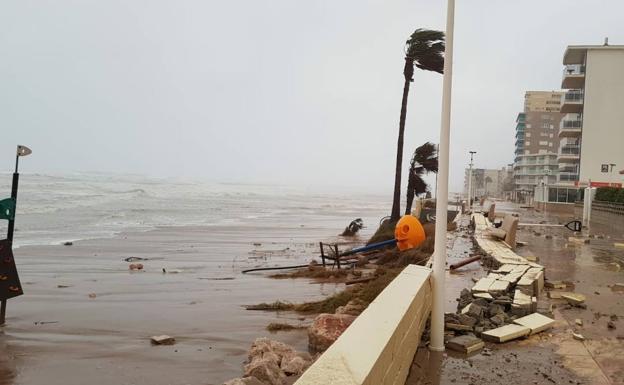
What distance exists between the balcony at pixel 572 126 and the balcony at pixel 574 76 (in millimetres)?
3571

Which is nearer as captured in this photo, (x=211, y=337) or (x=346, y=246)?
(x=211, y=337)

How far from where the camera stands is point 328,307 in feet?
32.0

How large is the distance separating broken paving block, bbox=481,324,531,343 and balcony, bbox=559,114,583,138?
202 feet

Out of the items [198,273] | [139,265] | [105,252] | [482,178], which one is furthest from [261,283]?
[482,178]

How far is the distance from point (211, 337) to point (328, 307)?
2.38 metres

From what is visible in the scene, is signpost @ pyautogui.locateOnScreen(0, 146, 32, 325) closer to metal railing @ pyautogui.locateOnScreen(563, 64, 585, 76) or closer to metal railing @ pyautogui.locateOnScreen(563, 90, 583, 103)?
metal railing @ pyautogui.locateOnScreen(563, 90, 583, 103)

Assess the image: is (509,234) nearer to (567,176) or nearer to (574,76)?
(574,76)

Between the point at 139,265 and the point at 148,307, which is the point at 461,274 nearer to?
the point at 148,307

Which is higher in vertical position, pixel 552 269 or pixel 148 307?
pixel 552 269

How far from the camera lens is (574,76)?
6059 cm

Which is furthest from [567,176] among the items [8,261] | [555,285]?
[8,261]

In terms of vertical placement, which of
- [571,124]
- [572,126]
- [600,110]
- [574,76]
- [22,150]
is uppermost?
[574,76]

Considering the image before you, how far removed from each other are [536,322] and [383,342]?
4111mm

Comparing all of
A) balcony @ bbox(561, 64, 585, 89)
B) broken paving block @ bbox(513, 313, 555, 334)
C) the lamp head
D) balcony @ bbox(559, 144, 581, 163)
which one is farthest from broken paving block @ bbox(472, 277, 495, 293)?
balcony @ bbox(559, 144, 581, 163)
